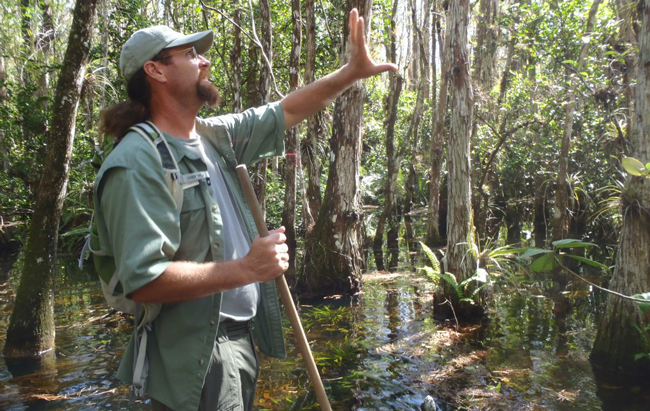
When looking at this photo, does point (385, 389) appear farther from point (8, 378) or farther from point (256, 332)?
point (8, 378)

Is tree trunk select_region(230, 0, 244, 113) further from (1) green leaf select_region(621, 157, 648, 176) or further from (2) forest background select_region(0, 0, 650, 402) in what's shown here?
(1) green leaf select_region(621, 157, 648, 176)

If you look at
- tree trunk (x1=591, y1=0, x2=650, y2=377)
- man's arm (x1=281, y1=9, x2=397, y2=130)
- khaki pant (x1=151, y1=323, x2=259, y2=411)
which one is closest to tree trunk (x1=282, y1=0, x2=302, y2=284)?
tree trunk (x1=591, y1=0, x2=650, y2=377)

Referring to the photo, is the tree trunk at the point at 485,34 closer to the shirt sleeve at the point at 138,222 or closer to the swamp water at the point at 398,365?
the swamp water at the point at 398,365

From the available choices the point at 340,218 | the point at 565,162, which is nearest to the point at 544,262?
the point at 340,218

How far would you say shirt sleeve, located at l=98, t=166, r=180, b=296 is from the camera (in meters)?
1.71

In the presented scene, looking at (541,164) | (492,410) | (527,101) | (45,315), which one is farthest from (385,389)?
(527,101)

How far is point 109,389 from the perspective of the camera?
17.6 feet

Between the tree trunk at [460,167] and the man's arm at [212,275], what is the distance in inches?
231

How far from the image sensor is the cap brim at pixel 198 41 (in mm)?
2164

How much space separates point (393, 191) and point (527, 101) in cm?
510

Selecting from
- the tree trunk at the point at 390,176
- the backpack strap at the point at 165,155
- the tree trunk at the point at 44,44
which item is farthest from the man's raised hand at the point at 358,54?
the tree trunk at the point at 44,44

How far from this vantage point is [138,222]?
175 centimetres

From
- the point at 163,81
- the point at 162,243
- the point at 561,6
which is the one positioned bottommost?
the point at 162,243

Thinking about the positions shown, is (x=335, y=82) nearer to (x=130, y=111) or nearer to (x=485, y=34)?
(x=130, y=111)
